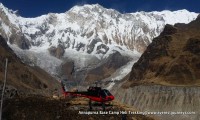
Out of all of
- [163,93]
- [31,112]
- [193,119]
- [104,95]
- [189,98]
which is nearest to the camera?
[104,95]

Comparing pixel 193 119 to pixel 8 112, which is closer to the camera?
pixel 8 112

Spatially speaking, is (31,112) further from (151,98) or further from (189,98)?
(151,98)

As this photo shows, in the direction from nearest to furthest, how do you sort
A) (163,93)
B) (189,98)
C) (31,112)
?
1. (31,112)
2. (189,98)
3. (163,93)

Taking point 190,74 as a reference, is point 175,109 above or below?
below

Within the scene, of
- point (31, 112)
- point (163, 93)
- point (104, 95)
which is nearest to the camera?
point (104, 95)

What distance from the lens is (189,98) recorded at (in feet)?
561

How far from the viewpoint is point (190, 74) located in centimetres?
19325

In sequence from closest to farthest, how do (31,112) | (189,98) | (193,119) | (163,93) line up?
(31,112), (193,119), (189,98), (163,93)

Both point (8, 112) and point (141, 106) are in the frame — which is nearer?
point (8, 112)

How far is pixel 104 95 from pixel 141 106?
143937 mm

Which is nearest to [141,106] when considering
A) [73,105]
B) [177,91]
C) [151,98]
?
[151,98]

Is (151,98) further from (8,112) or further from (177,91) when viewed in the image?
(8,112)

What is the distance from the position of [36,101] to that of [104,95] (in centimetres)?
1098

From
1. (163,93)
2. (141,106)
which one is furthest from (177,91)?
(141,106)
